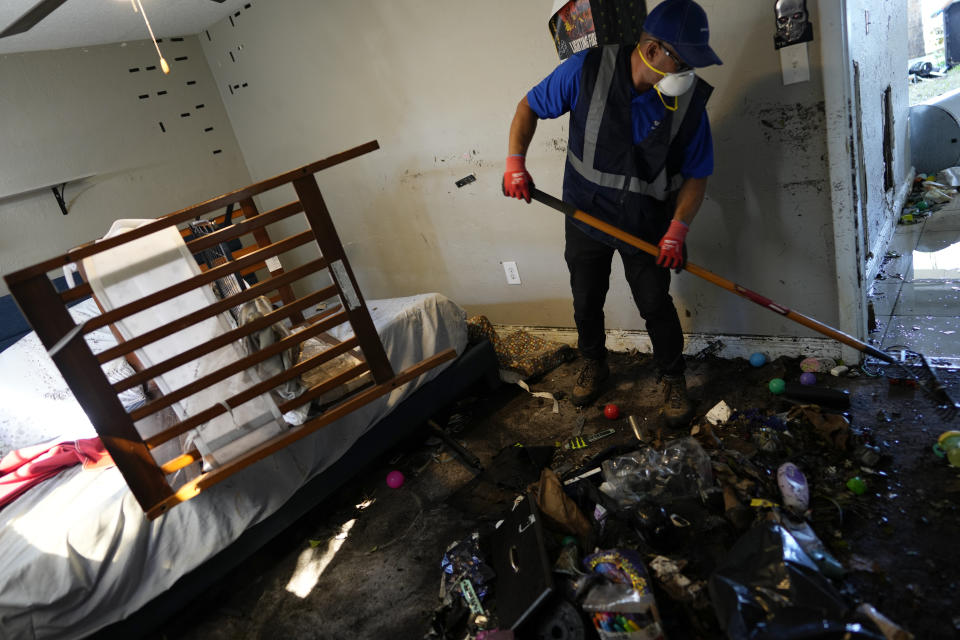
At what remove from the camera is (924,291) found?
266cm

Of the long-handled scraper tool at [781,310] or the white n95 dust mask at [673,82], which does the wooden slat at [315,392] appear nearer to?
the long-handled scraper tool at [781,310]

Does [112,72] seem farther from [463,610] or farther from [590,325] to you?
[463,610]

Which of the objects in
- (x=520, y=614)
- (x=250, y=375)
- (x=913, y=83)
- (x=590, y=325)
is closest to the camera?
(x=520, y=614)

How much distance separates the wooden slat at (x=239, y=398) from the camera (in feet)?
5.35

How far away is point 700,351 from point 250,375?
77.6 inches

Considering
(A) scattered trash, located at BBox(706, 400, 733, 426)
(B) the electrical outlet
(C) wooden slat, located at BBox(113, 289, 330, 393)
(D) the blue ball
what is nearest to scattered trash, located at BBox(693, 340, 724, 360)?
(D) the blue ball

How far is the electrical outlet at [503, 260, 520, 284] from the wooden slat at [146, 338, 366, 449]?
1433mm

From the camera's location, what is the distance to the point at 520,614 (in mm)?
1443

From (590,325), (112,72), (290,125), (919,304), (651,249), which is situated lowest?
(919,304)

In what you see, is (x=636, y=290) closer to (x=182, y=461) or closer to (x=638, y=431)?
(x=638, y=431)

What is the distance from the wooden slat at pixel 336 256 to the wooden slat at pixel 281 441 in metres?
0.05

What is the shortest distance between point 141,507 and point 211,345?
0.53 m

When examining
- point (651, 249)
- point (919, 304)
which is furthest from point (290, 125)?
point (919, 304)

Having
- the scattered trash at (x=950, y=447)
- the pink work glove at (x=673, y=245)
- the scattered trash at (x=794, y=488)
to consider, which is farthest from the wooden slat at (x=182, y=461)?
the scattered trash at (x=950, y=447)
